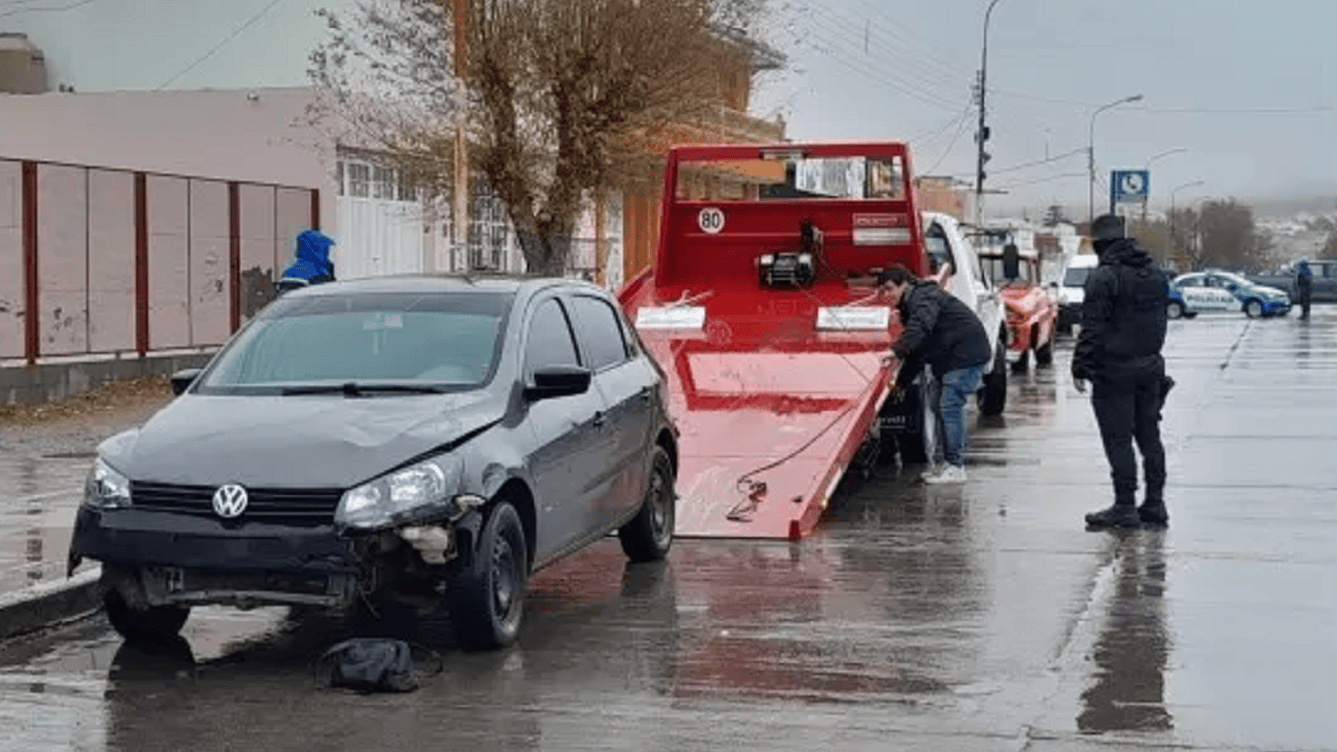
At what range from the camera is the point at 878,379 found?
13945 millimetres

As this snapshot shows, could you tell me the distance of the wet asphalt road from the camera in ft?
23.4

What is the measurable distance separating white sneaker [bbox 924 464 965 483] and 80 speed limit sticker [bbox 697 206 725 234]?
3105 millimetres

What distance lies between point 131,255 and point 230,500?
Answer: 15.7 m

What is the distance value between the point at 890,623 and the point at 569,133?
1891 centimetres

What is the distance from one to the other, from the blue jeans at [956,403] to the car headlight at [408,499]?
7.16 meters

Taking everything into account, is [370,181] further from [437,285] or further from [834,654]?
[834,654]

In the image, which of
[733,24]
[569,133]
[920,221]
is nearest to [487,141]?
[569,133]

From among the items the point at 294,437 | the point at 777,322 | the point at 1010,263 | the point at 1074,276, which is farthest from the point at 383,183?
the point at 294,437

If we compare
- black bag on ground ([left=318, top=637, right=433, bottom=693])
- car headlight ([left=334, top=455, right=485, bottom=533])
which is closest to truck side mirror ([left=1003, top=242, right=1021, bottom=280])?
car headlight ([left=334, top=455, right=485, bottom=533])

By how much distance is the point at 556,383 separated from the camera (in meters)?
8.96

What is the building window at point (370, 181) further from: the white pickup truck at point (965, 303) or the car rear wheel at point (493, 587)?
the car rear wheel at point (493, 587)

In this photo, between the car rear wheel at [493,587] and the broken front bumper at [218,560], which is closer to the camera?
the broken front bumper at [218,560]

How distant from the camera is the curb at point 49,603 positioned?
354 inches

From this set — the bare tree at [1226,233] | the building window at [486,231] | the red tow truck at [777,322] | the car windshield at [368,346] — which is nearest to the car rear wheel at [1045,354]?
the building window at [486,231]
